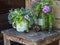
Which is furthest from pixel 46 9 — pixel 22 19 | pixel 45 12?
pixel 22 19

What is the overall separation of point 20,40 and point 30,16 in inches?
11.3

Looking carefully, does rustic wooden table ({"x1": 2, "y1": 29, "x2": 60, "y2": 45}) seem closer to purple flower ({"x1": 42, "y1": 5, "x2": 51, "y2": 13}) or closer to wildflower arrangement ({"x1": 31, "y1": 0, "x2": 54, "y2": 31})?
wildflower arrangement ({"x1": 31, "y1": 0, "x2": 54, "y2": 31})

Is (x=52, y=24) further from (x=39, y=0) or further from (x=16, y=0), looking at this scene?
(x=16, y=0)

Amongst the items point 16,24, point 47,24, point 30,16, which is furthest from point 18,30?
point 47,24

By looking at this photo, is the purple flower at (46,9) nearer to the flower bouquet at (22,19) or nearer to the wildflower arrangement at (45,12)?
the wildflower arrangement at (45,12)

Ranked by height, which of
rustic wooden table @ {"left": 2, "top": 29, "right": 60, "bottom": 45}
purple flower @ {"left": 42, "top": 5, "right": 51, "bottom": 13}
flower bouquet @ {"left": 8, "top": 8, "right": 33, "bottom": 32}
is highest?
purple flower @ {"left": 42, "top": 5, "right": 51, "bottom": 13}

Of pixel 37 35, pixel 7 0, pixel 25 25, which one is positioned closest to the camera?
pixel 37 35

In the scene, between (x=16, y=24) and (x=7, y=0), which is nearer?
(x=16, y=24)

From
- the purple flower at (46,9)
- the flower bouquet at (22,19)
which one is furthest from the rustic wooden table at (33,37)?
the purple flower at (46,9)

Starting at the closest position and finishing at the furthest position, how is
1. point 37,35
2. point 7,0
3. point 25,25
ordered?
point 37,35 → point 25,25 → point 7,0

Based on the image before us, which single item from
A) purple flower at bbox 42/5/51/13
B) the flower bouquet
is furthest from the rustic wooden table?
purple flower at bbox 42/5/51/13

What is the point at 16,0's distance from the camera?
3209mm

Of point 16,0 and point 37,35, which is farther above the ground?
point 16,0

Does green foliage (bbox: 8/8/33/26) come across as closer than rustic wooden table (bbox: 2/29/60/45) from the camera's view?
No
